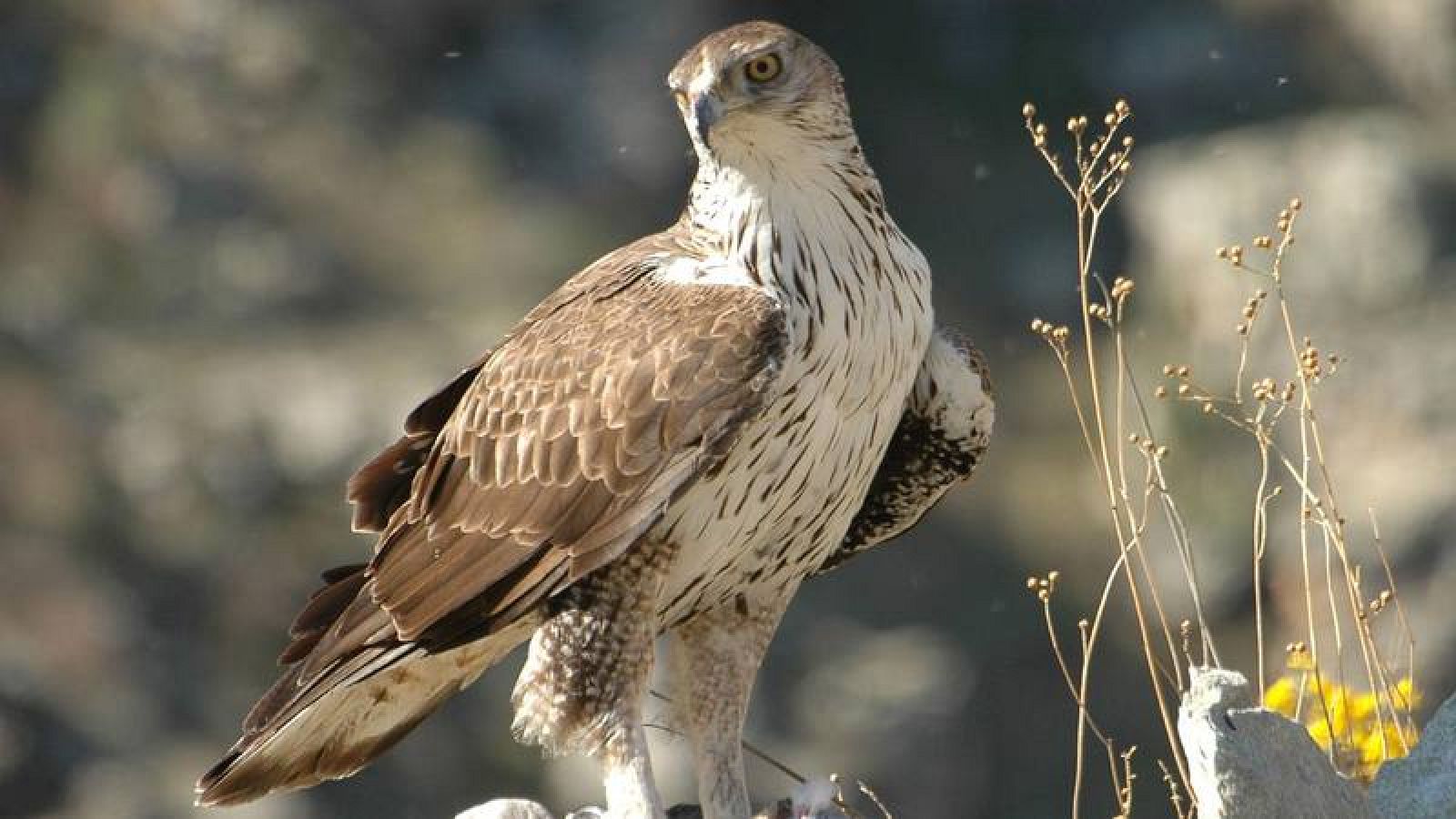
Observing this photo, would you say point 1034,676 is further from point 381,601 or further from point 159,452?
point 381,601

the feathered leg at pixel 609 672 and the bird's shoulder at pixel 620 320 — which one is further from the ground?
the bird's shoulder at pixel 620 320

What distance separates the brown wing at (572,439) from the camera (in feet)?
16.3

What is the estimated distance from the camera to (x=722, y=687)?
5578 mm

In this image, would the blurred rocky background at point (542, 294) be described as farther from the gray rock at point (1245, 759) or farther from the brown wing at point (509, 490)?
the gray rock at point (1245, 759)

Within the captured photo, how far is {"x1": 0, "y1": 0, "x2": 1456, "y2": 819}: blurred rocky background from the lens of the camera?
13.9m

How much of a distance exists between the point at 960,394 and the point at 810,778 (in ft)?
2.95

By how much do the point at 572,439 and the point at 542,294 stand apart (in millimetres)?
10101

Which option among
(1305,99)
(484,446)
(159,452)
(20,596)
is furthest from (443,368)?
(484,446)

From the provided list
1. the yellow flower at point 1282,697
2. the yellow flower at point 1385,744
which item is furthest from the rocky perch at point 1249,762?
the yellow flower at point 1282,697

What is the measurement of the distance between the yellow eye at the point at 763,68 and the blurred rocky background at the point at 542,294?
7.61 meters

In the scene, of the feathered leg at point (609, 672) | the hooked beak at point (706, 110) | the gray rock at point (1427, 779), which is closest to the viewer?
the gray rock at point (1427, 779)

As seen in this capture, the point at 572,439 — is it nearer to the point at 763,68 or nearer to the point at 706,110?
the point at 706,110

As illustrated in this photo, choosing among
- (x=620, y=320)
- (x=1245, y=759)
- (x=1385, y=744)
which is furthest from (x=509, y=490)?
(x=1385, y=744)

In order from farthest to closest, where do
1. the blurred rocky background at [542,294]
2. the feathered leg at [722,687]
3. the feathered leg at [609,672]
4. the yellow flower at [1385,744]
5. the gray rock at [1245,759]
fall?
the blurred rocky background at [542,294], the feathered leg at [722,687], the yellow flower at [1385,744], the feathered leg at [609,672], the gray rock at [1245,759]
